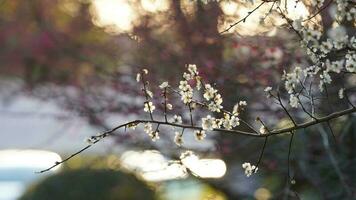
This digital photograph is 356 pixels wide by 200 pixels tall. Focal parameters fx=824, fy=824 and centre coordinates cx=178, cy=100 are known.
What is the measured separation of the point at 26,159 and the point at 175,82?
24.0 ft

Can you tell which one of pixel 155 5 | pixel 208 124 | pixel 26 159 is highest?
pixel 26 159

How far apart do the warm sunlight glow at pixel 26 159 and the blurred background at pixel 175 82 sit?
4.04 metres

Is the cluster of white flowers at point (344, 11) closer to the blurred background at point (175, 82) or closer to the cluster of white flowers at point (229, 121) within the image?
the cluster of white flowers at point (229, 121)

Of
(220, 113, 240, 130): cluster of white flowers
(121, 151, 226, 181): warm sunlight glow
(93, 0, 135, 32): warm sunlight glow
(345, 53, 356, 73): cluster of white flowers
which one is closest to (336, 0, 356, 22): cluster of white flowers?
(345, 53, 356, 73): cluster of white flowers

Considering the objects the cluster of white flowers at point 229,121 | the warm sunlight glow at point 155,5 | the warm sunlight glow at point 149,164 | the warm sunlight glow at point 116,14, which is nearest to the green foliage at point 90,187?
the warm sunlight glow at point 149,164

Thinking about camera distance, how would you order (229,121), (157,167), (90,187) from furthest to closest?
(90,187), (157,167), (229,121)

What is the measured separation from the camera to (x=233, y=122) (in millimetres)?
3260

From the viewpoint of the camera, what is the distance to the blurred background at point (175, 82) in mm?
5590

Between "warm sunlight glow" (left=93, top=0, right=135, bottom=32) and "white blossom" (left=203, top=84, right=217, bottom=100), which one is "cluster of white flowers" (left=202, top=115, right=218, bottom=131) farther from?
"warm sunlight glow" (left=93, top=0, right=135, bottom=32)

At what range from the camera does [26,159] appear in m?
12.7

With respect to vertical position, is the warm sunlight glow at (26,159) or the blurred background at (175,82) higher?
the warm sunlight glow at (26,159)

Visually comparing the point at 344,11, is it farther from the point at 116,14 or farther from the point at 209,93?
the point at 116,14

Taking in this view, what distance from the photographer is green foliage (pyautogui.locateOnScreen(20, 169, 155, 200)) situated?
675 centimetres

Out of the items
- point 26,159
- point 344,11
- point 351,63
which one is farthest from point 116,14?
point 26,159
